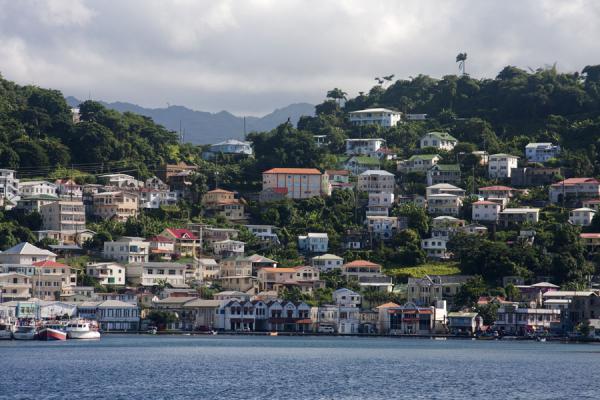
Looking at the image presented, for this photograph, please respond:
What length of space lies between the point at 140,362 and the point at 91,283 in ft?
120

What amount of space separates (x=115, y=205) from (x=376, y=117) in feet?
149

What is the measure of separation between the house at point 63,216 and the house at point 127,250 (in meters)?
5.42

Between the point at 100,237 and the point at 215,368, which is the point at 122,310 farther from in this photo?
the point at 215,368

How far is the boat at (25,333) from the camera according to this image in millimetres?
102688

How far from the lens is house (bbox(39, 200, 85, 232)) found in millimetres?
123125

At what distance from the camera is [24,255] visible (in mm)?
114062

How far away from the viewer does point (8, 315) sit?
107062mm

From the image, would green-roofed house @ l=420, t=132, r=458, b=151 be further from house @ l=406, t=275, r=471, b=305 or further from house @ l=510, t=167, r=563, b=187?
house @ l=406, t=275, r=471, b=305

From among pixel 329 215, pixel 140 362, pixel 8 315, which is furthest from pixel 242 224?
pixel 140 362

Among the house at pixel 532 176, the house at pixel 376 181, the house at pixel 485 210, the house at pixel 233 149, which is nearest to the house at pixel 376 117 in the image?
Answer: the house at pixel 233 149

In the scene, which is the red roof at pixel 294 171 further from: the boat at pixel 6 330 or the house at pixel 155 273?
the boat at pixel 6 330

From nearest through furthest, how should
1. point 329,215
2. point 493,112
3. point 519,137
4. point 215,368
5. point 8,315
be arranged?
point 215,368 < point 8,315 < point 329,215 < point 519,137 < point 493,112

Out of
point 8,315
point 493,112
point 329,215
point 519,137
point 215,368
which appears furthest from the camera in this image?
point 493,112

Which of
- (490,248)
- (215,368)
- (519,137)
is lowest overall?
(215,368)
